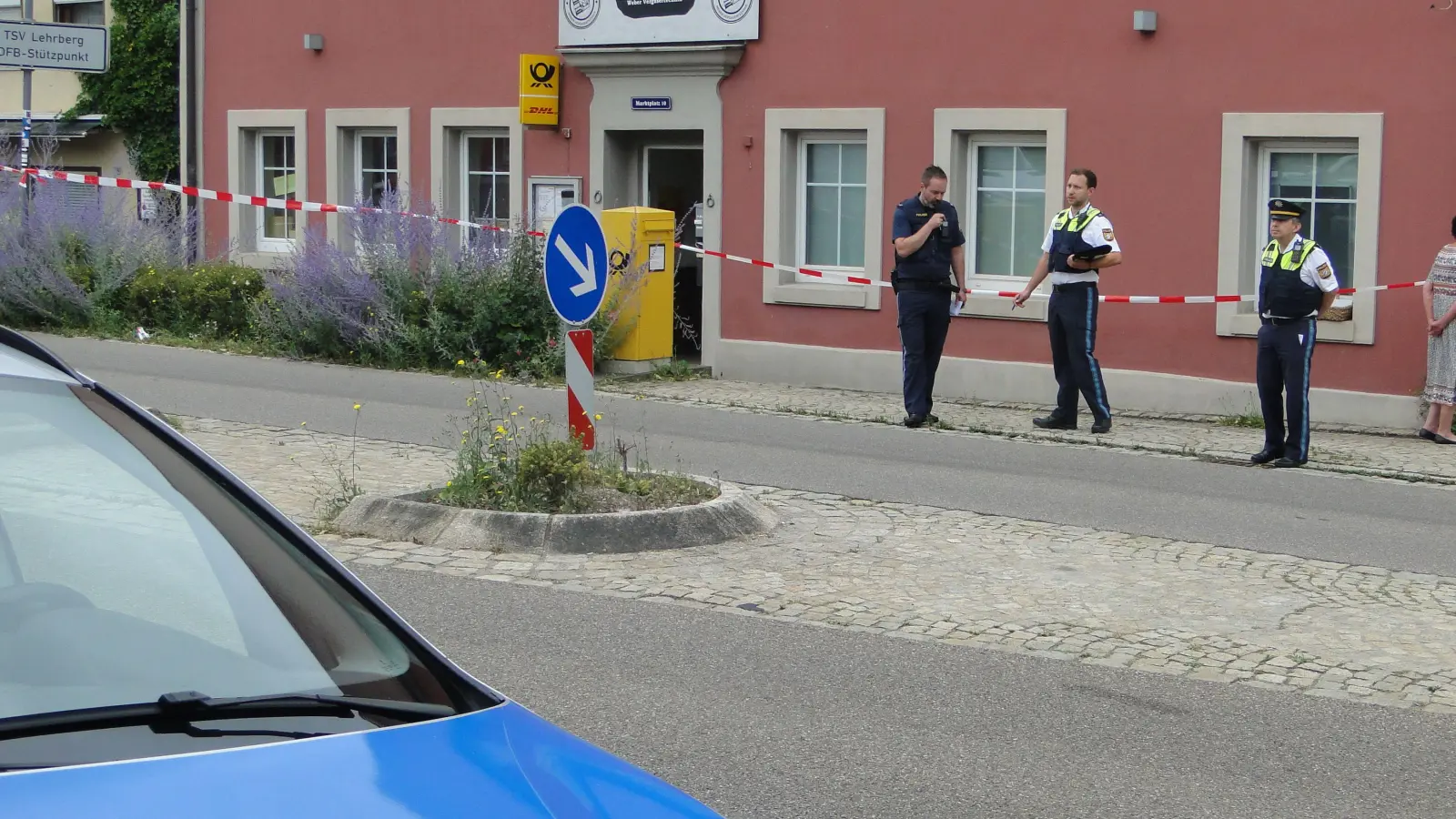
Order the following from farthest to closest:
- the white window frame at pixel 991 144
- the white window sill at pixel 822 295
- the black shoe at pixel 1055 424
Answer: the white window sill at pixel 822 295 < the white window frame at pixel 991 144 < the black shoe at pixel 1055 424

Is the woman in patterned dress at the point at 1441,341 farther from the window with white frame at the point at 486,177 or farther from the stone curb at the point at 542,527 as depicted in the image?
the window with white frame at the point at 486,177

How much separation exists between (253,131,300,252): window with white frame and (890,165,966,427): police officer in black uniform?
10.9 meters

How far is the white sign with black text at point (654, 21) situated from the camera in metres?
17.7

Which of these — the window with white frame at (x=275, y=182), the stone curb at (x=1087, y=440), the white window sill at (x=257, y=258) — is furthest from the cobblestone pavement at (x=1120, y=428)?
the window with white frame at (x=275, y=182)

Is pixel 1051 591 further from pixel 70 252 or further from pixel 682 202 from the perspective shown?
pixel 70 252

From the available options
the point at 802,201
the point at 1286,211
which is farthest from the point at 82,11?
the point at 1286,211

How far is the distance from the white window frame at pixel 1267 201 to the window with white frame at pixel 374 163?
33.5 ft

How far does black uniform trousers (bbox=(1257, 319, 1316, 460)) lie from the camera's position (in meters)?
12.1

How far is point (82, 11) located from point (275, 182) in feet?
24.3

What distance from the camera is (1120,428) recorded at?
1422 cm

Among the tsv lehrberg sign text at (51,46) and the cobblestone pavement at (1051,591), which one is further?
the tsv lehrberg sign text at (51,46)

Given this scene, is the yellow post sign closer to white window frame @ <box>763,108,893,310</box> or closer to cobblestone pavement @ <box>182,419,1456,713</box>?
white window frame @ <box>763,108,893,310</box>

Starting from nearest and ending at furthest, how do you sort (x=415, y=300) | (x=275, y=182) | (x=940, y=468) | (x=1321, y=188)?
(x=940, y=468) < (x=1321, y=188) < (x=415, y=300) < (x=275, y=182)

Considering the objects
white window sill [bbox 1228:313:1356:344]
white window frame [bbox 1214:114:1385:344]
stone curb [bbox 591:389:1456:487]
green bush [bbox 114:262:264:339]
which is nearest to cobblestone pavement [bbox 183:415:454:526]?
stone curb [bbox 591:389:1456:487]
